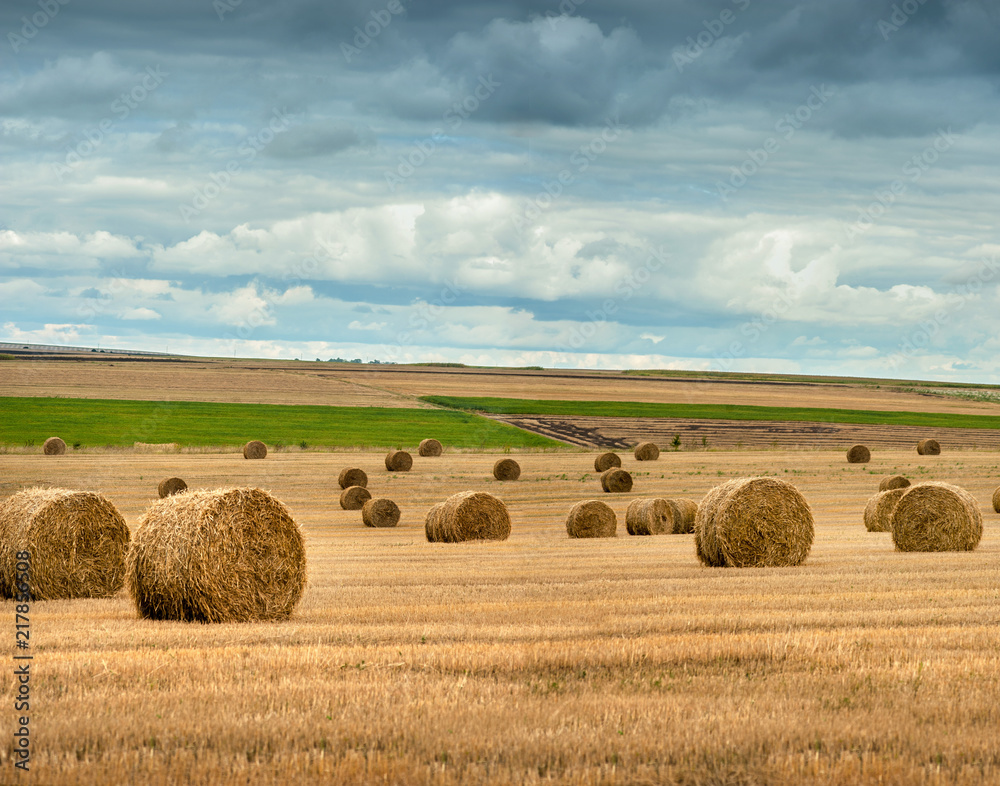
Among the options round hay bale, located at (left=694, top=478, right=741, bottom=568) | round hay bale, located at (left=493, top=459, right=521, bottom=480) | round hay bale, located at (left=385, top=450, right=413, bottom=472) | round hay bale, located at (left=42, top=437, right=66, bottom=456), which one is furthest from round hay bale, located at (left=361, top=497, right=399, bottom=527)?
round hay bale, located at (left=42, top=437, right=66, bottom=456)

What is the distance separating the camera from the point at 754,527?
18.4m

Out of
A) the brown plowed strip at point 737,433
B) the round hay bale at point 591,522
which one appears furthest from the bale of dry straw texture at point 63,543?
the brown plowed strip at point 737,433

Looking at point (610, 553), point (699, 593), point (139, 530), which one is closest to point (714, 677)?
point (699, 593)

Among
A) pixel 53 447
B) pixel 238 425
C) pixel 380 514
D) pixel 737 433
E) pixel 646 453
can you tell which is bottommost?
pixel 380 514

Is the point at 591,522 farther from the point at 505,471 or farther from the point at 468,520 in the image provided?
the point at 505,471

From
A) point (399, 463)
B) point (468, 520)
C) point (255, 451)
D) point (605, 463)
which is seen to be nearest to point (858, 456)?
point (605, 463)

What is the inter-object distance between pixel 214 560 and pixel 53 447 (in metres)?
39.8

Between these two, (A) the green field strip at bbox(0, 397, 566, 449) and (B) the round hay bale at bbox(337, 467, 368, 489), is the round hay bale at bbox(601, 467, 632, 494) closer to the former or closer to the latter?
(B) the round hay bale at bbox(337, 467, 368, 489)

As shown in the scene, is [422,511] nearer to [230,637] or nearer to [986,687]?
[230,637]

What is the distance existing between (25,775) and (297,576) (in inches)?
278

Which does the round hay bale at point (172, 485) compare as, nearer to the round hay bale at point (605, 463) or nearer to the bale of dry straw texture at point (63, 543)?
the round hay bale at point (605, 463)

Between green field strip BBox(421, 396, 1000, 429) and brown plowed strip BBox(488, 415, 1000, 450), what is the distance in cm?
352

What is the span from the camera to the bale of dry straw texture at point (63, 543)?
13.8 metres

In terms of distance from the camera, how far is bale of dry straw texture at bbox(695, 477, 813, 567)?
18.3 metres
